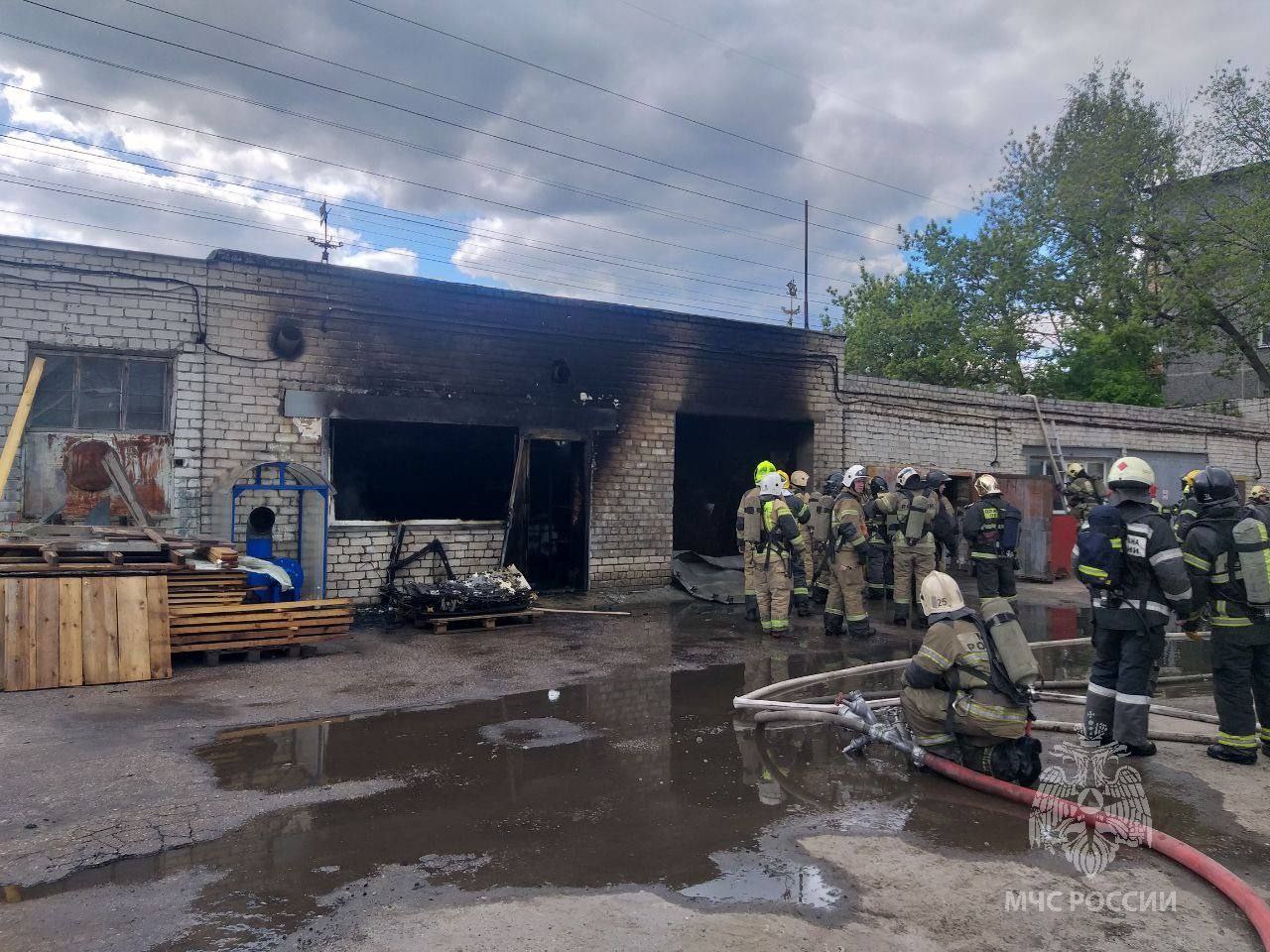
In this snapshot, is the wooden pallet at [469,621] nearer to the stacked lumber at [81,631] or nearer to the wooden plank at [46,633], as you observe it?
the stacked lumber at [81,631]

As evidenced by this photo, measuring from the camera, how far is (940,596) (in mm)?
4871

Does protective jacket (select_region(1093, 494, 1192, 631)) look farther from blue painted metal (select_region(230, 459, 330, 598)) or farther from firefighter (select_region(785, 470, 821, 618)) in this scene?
blue painted metal (select_region(230, 459, 330, 598))

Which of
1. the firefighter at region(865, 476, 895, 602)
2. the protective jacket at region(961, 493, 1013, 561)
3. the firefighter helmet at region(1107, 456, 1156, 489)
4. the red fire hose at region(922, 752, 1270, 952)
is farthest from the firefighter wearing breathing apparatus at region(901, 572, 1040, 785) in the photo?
the firefighter at region(865, 476, 895, 602)

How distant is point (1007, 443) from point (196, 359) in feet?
A: 50.3

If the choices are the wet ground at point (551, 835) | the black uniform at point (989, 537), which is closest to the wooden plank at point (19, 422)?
the wet ground at point (551, 835)

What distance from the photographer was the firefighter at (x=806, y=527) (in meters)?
10.5

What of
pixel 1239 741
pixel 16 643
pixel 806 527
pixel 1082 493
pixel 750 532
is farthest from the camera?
pixel 1082 493

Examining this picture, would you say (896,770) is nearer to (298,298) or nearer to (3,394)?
(298,298)

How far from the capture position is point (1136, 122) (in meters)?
26.6

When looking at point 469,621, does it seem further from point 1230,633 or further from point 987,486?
point 1230,633

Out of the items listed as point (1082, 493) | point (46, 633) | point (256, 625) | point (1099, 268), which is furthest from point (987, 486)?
point (1099, 268)

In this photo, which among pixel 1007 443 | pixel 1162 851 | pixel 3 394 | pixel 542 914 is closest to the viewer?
pixel 542 914

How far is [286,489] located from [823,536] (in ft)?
22.7

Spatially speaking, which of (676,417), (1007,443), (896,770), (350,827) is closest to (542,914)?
(350,827)
